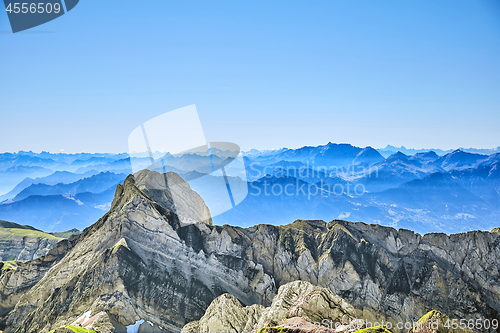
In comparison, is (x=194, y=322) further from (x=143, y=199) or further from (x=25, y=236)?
(x=25, y=236)

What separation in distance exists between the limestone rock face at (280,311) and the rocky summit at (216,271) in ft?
1.58

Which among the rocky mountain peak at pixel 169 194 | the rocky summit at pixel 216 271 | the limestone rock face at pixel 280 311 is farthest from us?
the rocky mountain peak at pixel 169 194

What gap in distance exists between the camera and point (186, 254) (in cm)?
3575

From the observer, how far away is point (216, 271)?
35.9m

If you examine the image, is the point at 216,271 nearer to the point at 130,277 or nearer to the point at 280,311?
the point at 130,277

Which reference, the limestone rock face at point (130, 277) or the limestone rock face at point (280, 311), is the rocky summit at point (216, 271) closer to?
the limestone rock face at point (130, 277)

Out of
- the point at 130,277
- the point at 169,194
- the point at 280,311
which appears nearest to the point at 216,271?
the point at 130,277

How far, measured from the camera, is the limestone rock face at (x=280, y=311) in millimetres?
22422

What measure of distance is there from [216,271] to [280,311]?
525 inches

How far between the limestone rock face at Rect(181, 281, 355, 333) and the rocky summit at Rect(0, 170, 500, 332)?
48 centimetres

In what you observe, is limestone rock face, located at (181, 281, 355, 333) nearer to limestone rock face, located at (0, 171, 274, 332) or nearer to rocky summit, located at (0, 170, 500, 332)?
rocky summit, located at (0, 170, 500, 332)

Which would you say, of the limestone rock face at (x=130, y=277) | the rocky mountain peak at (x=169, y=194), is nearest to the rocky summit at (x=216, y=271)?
the limestone rock face at (x=130, y=277)

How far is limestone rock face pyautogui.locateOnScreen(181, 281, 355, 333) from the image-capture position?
22.4 meters

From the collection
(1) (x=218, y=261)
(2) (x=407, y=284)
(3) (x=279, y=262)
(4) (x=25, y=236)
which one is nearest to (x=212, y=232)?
(1) (x=218, y=261)
